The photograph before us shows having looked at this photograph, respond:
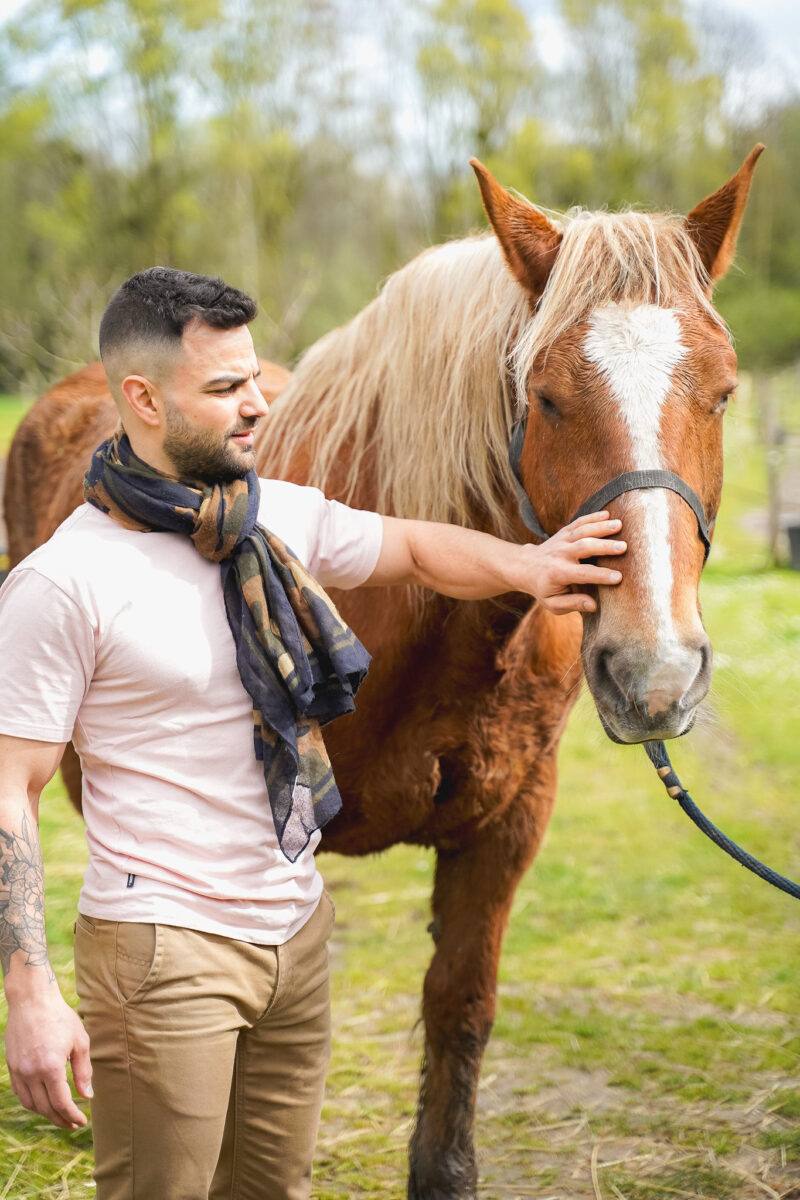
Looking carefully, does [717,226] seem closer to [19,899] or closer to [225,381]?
[225,381]

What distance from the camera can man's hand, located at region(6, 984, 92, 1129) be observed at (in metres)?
1.37

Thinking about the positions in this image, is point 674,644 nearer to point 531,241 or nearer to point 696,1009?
point 531,241

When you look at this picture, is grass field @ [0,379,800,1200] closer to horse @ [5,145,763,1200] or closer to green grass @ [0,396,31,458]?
horse @ [5,145,763,1200]

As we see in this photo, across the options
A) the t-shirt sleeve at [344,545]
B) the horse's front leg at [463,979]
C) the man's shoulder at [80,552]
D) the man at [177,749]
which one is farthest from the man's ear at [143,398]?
the horse's front leg at [463,979]

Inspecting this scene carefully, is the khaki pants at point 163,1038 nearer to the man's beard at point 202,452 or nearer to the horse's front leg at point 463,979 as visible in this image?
the man's beard at point 202,452

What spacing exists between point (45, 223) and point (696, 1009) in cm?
1210

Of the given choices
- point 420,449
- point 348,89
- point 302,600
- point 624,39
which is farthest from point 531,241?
point 624,39

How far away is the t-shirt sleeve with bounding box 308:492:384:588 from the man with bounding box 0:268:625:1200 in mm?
165

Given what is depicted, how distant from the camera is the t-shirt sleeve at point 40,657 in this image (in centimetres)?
147

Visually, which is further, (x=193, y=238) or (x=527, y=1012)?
(x=193, y=238)

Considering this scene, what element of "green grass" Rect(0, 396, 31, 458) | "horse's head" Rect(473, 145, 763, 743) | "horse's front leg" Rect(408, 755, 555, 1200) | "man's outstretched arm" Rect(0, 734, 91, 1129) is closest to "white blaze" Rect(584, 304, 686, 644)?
"horse's head" Rect(473, 145, 763, 743)

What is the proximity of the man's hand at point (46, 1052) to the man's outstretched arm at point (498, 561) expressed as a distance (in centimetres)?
91

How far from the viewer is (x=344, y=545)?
74.6 inches

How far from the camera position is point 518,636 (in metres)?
2.29
